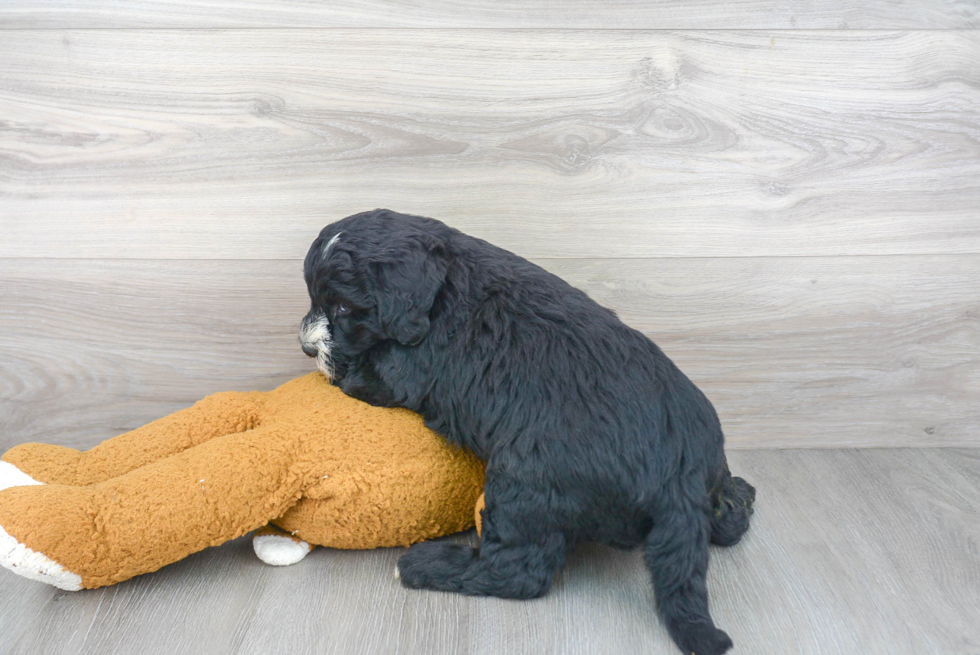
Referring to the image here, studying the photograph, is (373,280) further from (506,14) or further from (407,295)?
(506,14)

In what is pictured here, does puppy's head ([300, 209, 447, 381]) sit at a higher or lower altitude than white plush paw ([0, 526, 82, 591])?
higher

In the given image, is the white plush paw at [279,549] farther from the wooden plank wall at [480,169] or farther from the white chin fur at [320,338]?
the wooden plank wall at [480,169]

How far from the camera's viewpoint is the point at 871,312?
1.68 m

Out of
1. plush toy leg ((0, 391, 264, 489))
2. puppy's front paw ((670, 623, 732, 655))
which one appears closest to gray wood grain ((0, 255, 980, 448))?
plush toy leg ((0, 391, 264, 489))

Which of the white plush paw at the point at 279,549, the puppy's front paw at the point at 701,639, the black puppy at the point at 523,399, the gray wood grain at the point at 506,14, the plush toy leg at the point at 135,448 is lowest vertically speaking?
the white plush paw at the point at 279,549

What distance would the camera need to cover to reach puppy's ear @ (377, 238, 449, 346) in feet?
3.86

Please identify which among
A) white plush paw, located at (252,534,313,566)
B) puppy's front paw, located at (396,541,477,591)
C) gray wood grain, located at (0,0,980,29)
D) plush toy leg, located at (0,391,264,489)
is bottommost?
white plush paw, located at (252,534,313,566)

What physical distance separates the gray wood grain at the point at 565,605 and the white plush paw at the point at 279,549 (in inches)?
0.7

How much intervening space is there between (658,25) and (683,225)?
0.43m

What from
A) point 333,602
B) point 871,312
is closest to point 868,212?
point 871,312

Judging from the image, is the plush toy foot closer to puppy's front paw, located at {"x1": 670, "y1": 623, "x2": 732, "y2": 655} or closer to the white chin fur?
the white chin fur

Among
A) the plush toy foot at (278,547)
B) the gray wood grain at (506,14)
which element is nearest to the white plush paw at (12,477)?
the plush toy foot at (278,547)

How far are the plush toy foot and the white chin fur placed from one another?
1.02 ft

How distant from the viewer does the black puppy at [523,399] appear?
1.11m
